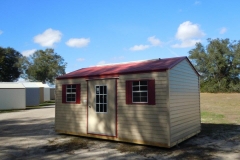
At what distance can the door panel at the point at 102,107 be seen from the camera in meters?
8.23

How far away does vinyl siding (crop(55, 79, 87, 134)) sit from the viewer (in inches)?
357

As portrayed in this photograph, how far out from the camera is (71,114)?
9.46 metres

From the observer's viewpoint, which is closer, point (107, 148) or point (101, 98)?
point (107, 148)

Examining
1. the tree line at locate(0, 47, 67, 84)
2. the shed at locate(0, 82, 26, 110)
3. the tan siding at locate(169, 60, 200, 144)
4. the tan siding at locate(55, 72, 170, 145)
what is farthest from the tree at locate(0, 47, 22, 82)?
the tan siding at locate(169, 60, 200, 144)

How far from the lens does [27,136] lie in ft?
31.9

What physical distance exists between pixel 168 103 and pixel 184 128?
176cm

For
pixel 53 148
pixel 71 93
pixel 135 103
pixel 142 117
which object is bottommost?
pixel 53 148

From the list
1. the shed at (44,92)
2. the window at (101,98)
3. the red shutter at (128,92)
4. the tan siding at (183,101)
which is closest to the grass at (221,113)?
the tan siding at (183,101)

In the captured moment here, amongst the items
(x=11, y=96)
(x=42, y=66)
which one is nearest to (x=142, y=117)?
(x=11, y=96)

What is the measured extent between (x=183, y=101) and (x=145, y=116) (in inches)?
68.2

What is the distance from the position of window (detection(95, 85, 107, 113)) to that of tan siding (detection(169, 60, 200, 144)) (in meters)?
2.60

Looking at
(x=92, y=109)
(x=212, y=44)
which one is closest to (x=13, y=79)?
(x=212, y=44)

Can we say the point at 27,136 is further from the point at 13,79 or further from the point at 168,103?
the point at 13,79

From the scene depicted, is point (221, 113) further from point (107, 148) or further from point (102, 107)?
point (107, 148)
